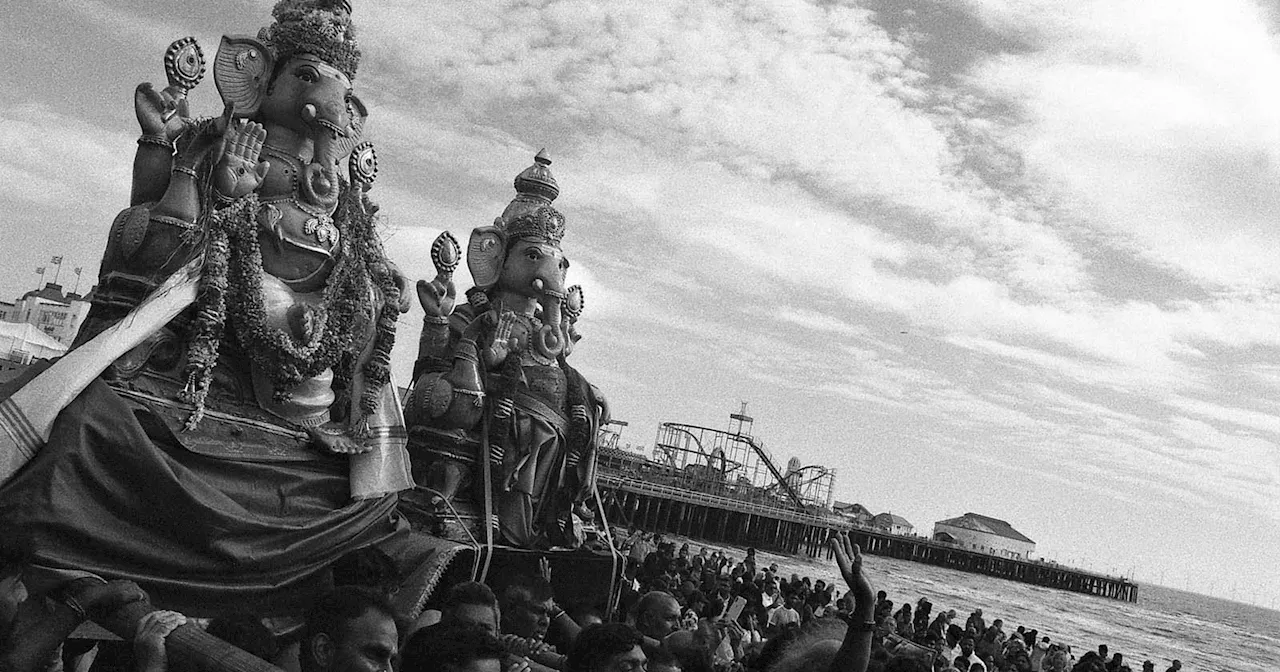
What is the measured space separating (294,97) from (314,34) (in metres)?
0.50

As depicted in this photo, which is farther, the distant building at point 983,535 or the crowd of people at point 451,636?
the distant building at point 983,535

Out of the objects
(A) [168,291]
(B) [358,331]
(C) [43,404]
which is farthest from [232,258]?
(C) [43,404]

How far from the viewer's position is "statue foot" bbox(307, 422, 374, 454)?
6.61 metres

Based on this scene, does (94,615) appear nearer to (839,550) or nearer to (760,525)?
(839,550)

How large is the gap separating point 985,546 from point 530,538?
343 ft

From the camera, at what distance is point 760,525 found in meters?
55.4

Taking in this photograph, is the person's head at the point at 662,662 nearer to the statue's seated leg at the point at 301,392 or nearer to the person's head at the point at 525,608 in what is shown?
the person's head at the point at 525,608

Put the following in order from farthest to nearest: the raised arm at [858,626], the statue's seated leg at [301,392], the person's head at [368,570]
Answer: the statue's seated leg at [301,392]
the person's head at [368,570]
the raised arm at [858,626]

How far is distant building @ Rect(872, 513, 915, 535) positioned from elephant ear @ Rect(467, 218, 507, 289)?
81.9 m

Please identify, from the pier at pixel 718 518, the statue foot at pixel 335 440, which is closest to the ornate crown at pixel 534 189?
the statue foot at pixel 335 440

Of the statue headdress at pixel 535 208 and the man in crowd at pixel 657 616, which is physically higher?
the statue headdress at pixel 535 208

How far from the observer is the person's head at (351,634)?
10.0 feet

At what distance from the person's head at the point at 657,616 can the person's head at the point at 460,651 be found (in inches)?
104

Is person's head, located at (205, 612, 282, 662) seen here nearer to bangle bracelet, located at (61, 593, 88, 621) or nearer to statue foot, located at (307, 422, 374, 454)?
bangle bracelet, located at (61, 593, 88, 621)
